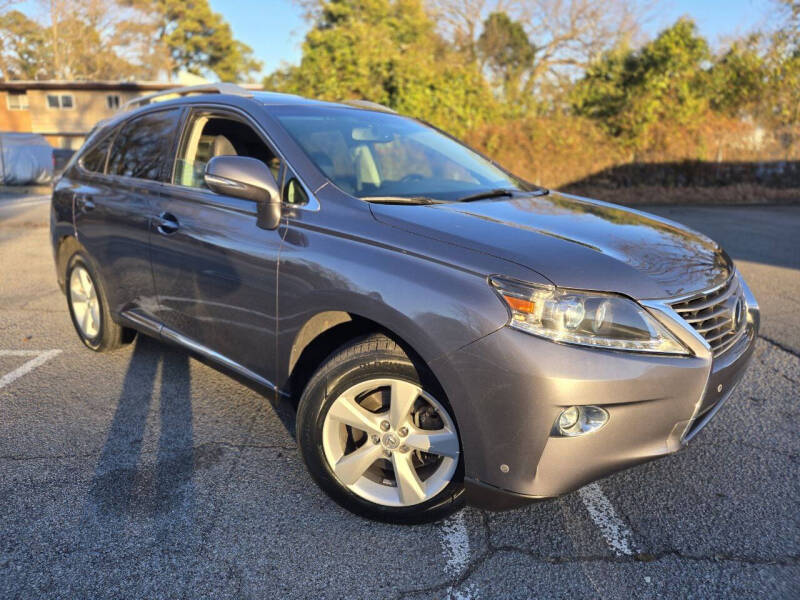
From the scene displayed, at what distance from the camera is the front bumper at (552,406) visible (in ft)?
6.89

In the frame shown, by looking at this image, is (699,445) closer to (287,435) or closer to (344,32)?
(287,435)

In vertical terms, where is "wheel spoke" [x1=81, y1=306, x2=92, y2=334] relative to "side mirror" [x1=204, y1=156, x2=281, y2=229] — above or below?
below

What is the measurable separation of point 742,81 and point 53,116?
36435 millimetres

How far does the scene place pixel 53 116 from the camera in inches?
1473

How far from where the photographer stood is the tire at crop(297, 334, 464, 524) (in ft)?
7.88

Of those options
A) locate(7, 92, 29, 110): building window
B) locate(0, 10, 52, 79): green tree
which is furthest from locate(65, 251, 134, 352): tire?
locate(0, 10, 52, 79): green tree

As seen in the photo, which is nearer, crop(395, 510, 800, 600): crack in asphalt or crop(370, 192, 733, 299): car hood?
crop(370, 192, 733, 299): car hood

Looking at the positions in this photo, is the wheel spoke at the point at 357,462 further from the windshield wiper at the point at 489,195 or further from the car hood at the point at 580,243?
the windshield wiper at the point at 489,195

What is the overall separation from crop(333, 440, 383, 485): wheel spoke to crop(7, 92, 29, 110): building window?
143ft

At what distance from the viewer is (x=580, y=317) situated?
2160mm

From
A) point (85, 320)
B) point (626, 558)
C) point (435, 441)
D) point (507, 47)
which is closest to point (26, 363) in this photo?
point (85, 320)

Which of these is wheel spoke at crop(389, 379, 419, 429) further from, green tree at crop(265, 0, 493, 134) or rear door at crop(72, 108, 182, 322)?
green tree at crop(265, 0, 493, 134)

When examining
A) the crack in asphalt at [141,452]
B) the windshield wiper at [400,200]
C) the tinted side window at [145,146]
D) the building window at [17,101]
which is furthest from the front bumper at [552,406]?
the building window at [17,101]

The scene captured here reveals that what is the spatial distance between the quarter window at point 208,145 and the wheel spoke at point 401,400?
5.12ft
